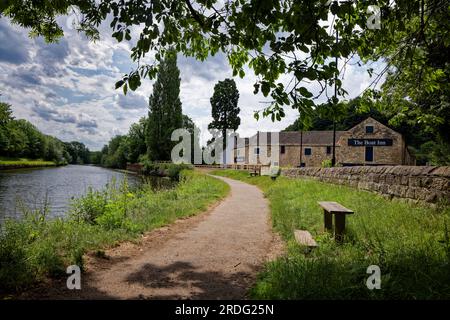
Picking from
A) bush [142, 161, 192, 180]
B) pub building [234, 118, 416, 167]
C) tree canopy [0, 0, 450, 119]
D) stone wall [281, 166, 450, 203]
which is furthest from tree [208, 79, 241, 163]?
tree canopy [0, 0, 450, 119]

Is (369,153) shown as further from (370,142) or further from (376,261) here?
(376,261)

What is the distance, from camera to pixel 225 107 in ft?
169

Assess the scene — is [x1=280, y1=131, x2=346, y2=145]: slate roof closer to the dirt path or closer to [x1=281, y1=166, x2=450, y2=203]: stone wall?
[x1=281, y1=166, x2=450, y2=203]: stone wall

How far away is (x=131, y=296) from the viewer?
401cm

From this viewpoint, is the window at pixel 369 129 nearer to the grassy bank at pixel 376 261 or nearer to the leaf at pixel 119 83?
the grassy bank at pixel 376 261

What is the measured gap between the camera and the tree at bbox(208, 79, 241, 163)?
5156 cm

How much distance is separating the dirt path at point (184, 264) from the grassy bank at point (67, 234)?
0.36m

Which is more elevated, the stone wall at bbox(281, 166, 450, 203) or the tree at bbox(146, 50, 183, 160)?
the tree at bbox(146, 50, 183, 160)

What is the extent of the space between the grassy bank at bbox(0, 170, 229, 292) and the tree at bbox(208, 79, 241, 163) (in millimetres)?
41256

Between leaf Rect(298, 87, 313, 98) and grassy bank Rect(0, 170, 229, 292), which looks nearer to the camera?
leaf Rect(298, 87, 313, 98)

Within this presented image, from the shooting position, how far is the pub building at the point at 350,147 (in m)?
37.6

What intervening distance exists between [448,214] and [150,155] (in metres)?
48.6
